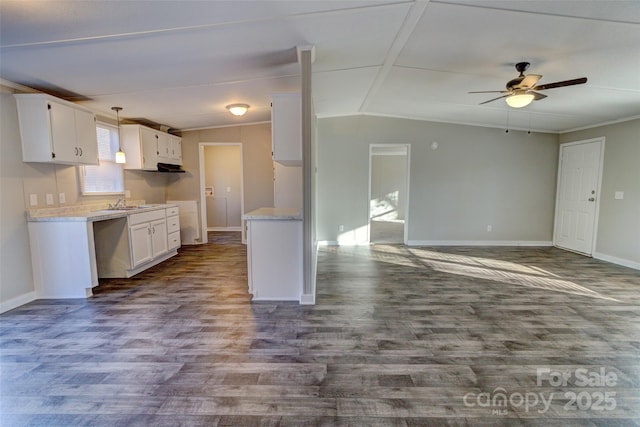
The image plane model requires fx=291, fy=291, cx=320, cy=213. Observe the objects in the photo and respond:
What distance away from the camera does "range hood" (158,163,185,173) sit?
5.46m

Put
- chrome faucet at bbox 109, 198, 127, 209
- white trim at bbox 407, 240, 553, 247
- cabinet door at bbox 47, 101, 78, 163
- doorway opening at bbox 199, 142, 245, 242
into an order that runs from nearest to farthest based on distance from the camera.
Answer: cabinet door at bbox 47, 101, 78, 163 → chrome faucet at bbox 109, 198, 127, 209 → white trim at bbox 407, 240, 553, 247 → doorway opening at bbox 199, 142, 245, 242

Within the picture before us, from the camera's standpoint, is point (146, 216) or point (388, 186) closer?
point (146, 216)

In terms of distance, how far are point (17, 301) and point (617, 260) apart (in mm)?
8308

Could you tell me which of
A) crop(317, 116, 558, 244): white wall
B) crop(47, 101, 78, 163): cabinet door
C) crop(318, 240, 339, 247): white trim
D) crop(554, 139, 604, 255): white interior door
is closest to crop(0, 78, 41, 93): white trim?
crop(47, 101, 78, 163): cabinet door

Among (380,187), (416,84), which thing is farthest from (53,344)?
(380,187)

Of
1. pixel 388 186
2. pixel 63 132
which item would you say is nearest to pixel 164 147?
pixel 63 132

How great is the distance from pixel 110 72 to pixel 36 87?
1.13 meters

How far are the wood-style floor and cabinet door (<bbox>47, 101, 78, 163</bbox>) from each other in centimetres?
168

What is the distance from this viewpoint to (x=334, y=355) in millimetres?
2248

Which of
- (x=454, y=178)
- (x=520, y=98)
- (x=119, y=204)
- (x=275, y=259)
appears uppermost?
(x=520, y=98)

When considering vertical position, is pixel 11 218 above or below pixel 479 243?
above

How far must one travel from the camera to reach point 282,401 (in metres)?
1.78

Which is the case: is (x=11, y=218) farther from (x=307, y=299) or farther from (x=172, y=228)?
(x=307, y=299)

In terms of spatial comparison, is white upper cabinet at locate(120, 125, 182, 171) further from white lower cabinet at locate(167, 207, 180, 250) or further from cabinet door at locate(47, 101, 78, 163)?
cabinet door at locate(47, 101, 78, 163)
